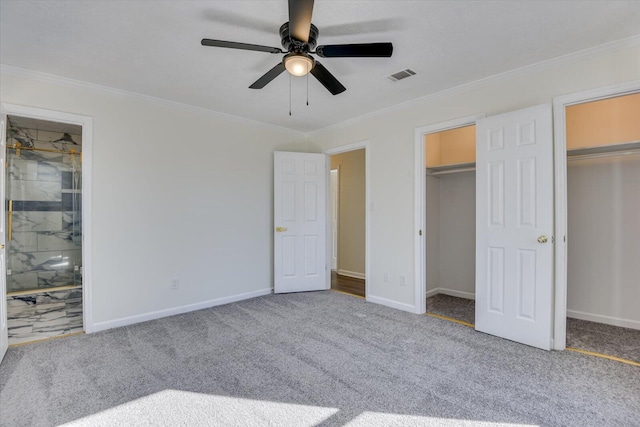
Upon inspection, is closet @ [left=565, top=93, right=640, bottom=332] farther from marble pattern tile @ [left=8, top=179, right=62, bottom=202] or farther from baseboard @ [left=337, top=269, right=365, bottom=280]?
marble pattern tile @ [left=8, top=179, right=62, bottom=202]

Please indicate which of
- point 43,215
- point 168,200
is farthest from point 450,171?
point 43,215

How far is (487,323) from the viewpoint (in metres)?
2.93

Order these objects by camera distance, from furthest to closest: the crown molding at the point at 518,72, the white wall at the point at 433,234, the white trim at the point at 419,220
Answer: the white wall at the point at 433,234, the white trim at the point at 419,220, the crown molding at the point at 518,72

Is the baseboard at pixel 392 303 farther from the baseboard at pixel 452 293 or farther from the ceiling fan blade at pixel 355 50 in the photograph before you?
the ceiling fan blade at pixel 355 50

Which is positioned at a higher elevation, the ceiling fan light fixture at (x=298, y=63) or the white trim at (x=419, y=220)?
the ceiling fan light fixture at (x=298, y=63)

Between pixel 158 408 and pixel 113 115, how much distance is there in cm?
292

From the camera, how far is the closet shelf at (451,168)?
3874 millimetres

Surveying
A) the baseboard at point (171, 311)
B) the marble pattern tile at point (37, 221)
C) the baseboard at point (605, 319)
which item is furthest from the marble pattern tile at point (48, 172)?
the baseboard at point (605, 319)

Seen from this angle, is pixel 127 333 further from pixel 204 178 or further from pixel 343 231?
pixel 343 231

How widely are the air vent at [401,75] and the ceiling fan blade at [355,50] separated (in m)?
1.04

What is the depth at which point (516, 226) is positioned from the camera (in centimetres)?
277

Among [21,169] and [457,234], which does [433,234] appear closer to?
[457,234]

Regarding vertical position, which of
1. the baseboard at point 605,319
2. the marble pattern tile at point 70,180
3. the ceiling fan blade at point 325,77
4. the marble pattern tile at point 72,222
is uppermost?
the ceiling fan blade at point 325,77

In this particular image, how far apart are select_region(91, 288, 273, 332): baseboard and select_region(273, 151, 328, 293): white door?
44cm
